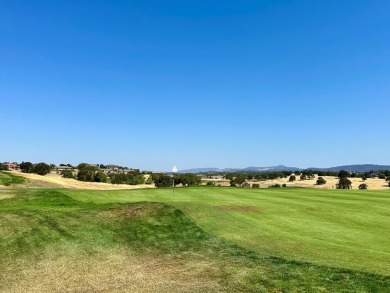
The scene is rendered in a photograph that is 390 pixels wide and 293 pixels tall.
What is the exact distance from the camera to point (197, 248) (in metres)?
15.6

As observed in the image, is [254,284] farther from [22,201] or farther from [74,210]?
[22,201]

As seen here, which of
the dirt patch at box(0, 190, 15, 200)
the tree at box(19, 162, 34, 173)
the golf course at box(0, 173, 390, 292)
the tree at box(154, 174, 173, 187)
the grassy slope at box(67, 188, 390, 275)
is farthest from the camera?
the tree at box(154, 174, 173, 187)

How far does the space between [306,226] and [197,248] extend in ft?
23.6

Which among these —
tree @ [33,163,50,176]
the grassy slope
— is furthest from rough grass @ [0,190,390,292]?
tree @ [33,163,50,176]

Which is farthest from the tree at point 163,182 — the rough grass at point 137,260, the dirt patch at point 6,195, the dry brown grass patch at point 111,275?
the dry brown grass patch at point 111,275

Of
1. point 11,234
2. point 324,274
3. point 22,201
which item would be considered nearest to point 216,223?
point 324,274

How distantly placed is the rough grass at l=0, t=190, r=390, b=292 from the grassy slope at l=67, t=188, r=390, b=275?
1.00 m

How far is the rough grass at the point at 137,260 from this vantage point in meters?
11.0

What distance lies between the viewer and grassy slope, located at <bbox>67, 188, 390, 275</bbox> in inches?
542

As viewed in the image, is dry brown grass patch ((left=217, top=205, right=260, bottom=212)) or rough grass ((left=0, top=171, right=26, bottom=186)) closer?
dry brown grass patch ((left=217, top=205, right=260, bottom=212))

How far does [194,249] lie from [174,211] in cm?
627

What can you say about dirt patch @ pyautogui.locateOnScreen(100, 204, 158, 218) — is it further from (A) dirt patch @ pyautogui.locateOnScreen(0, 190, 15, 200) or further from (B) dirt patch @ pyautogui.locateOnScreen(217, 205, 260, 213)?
(A) dirt patch @ pyautogui.locateOnScreen(0, 190, 15, 200)

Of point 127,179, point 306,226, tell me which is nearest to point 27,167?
point 127,179

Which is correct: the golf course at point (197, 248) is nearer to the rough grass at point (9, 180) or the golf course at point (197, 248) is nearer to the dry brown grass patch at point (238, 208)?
the dry brown grass patch at point (238, 208)
